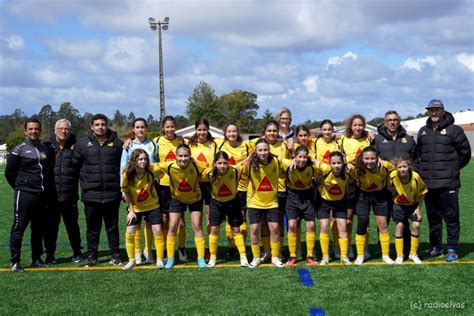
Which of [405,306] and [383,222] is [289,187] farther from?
[405,306]

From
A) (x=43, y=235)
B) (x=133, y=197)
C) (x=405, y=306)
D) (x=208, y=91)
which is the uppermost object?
(x=208, y=91)

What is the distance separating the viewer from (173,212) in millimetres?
5867

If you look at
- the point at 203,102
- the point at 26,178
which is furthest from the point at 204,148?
the point at 203,102

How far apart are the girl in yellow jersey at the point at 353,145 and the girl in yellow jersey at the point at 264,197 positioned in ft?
3.10

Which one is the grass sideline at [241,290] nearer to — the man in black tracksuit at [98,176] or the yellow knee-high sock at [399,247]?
the yellow knee-high sock at [399,247]

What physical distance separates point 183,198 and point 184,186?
0.15m

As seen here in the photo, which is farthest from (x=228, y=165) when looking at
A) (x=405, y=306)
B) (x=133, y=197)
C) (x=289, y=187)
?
(x=405, y=306)

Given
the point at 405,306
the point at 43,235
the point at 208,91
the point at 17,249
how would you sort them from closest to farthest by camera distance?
the point at 405,306 < the point at 17,249 < the point at 43,235 < the point at 208,91

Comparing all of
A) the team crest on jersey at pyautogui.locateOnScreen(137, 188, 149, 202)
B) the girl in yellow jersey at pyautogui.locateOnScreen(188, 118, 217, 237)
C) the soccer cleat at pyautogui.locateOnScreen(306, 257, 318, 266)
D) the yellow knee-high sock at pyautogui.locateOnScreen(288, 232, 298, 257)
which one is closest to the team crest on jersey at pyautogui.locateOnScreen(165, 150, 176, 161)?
the girl in yellow jersey at pyautogui.locateOnScreen(188, 118, 217, 237)

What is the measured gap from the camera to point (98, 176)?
5.79m

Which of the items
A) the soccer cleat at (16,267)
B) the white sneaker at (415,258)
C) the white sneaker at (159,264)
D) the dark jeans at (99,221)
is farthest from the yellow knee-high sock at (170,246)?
the white sneaker at (415,258)

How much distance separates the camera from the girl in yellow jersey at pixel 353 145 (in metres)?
6.01

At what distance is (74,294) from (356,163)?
11.1 ft

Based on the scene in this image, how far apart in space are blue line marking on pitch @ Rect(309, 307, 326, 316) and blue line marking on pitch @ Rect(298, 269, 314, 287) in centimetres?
69
